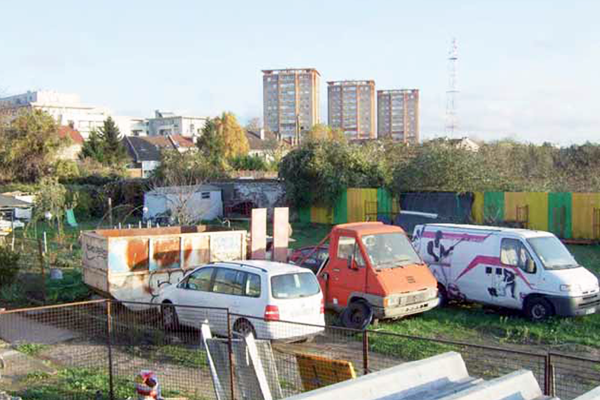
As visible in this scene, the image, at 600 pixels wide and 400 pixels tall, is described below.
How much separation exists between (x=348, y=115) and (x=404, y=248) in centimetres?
14530

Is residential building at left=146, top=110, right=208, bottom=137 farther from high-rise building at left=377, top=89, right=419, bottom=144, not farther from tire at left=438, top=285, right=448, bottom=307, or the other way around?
tire at left=438, top=285, right=448, bottom=307

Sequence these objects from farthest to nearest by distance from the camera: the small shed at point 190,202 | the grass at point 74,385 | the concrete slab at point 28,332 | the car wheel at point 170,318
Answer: the small shed at point 190,202 → the car wheel at point 170,318 → the concrete slab at point 28,332 → the grass at point 74,385

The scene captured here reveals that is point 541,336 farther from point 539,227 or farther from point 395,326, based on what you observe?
point 539,227

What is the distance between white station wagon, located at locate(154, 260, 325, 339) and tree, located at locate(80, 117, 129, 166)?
180ft

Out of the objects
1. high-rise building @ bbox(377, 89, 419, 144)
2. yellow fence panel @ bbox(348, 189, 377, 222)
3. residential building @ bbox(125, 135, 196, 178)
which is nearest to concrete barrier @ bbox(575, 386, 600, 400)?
yellow fence panel @ bbox(348, 189, 377, 222)

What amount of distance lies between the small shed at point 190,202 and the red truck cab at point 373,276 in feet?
67.4

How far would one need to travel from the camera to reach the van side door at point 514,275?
42.0ft

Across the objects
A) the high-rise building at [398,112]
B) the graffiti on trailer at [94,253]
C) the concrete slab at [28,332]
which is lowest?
the concrete slab at [28,332]

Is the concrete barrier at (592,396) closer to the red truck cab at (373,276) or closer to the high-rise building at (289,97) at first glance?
the red truck cab at (373,276)

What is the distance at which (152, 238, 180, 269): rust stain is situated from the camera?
13820mm

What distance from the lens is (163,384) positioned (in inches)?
356

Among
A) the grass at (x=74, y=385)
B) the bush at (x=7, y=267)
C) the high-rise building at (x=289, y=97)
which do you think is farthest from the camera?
the high-rise building at (x=289, y=97)

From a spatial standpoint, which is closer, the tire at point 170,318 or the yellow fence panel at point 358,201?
the tire at point 170,318

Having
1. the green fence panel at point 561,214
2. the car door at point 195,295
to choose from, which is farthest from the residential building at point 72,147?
the car door at point 195,295
